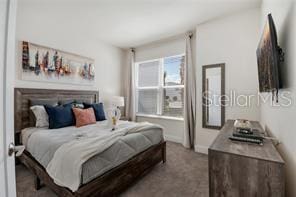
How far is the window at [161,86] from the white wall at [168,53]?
154 millimetres

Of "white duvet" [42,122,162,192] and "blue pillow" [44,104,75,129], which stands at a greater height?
"blue pillow" [44,104,75,129]

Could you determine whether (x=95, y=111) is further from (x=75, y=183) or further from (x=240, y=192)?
(x=240, y=192)

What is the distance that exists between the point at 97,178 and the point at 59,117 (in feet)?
5.02

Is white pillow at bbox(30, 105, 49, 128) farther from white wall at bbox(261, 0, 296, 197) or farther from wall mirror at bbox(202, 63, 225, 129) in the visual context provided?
white wall at bbox(261, 0, 296, 197)

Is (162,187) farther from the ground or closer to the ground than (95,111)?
closer to the ground

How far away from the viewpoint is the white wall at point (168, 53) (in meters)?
3.82

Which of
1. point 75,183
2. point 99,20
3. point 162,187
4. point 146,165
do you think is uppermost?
point 99,20

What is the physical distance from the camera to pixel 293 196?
1.02 meters

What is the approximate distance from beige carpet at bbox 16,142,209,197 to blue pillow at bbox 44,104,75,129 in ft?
2.71

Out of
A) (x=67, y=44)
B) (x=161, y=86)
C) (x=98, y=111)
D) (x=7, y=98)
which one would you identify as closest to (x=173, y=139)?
(x=161, y=86)

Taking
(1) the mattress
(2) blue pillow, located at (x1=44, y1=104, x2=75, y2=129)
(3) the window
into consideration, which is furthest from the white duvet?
(3) the window

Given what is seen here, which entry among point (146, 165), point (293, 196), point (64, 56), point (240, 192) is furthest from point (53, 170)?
point (64, 56)

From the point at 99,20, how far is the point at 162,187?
10.4 ft

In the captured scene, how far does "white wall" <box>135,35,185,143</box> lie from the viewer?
382cm
